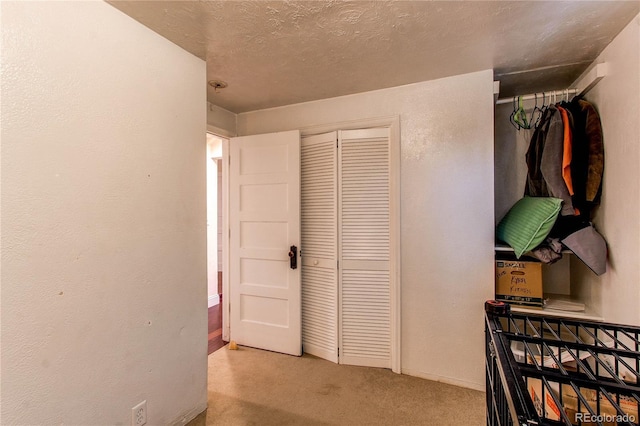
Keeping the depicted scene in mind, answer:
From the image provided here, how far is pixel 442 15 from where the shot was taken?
1497 millimetres

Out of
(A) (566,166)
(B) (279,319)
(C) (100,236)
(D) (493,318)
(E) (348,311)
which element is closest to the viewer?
(D) (493,318)

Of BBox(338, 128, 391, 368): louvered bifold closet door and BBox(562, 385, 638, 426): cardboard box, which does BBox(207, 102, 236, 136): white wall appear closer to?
BBox(338, 128, 391, 368): louvered bifold closet door

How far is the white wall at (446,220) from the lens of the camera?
2148mm

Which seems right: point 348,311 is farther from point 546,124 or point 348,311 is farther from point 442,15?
point 442,15

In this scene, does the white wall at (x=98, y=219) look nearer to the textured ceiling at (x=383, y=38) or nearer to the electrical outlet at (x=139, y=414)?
the electrical outlet at (x=139, y=414)

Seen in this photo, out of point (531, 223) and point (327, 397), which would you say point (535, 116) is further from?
point (327, 397)

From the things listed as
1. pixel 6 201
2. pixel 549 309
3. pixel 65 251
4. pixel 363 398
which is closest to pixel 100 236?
pixel 65 251

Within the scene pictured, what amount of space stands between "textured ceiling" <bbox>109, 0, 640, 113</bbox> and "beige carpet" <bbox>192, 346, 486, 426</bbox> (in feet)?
7.49

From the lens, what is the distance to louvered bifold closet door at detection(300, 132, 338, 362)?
8.43 ft

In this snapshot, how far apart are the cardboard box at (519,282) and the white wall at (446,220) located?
7cm

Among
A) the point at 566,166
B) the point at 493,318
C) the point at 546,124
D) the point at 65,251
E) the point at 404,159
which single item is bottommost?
the point at 493,318

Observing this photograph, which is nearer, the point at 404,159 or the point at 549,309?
the point at 549,309

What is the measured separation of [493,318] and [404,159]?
1.50 meters

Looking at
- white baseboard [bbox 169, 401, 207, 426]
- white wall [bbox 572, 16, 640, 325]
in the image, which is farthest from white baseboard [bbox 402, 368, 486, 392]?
white baseboard [bbox 169, 401, 207, 426]
